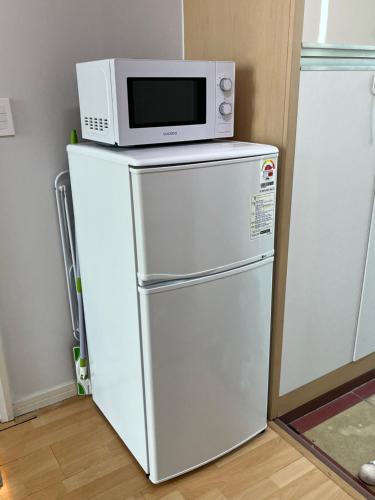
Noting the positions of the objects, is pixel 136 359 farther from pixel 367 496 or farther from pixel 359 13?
pixel 359 13

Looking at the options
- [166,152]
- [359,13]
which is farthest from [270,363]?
[359,13]

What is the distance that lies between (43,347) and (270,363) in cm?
93

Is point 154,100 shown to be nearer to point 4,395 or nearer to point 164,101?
point 164,101

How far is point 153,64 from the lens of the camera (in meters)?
1.35

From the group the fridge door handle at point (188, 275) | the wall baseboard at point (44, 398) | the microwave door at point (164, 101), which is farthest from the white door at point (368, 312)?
the wall baseboard at point (44, 398)

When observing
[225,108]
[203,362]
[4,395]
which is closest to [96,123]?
[225,108]

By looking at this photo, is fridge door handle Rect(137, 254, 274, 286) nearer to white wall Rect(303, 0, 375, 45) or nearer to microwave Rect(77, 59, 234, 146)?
microwave Rect(77, 59, 234, 146)

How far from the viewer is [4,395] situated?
183cm

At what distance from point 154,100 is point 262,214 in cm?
50

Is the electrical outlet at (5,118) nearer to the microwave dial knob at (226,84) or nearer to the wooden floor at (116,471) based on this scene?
the microwave dial knob at (226,84)

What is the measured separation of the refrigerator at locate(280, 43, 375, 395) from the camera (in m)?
1.54

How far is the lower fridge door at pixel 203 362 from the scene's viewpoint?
4.55 ft

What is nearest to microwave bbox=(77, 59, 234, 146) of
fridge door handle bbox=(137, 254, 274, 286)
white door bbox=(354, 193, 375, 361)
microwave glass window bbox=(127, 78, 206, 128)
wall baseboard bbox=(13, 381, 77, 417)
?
microwave glass window bbox=(127, 78, 206, 128)

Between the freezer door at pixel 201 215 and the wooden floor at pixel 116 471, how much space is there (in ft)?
2.50
